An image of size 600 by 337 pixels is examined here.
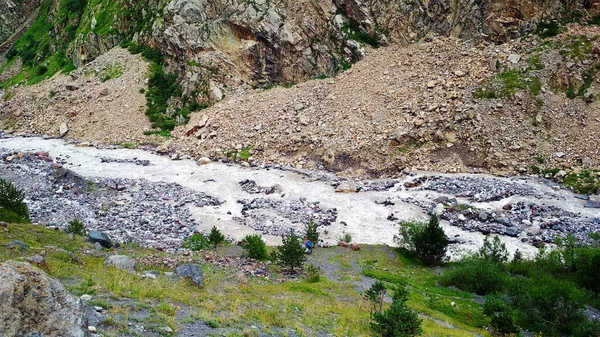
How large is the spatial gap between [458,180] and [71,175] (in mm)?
28621

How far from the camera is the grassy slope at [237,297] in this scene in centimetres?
1044

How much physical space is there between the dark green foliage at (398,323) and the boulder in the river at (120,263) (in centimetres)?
905

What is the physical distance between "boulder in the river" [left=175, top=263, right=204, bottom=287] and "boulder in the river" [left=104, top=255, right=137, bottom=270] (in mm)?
1743

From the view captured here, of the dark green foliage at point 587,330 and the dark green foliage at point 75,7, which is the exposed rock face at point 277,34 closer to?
the dark green foliage at point 75,7

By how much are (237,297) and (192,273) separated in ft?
7.06

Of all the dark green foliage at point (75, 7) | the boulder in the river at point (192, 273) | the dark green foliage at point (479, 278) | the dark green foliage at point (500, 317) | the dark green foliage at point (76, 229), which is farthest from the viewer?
the dark green foliage at point (75, 7)

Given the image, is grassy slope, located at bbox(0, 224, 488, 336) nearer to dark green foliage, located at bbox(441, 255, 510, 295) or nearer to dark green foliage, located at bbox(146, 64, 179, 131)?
dark green foliage, located at bbox(441, 255, 510, 295)

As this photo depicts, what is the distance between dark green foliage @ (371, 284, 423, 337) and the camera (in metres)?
11.2

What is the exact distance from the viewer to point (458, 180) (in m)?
31.2

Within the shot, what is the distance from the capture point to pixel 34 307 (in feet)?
Result: 19.7

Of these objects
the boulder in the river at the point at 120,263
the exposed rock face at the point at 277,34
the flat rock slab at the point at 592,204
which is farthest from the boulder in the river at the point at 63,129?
Result: the flat rock slab at the point at 592,204

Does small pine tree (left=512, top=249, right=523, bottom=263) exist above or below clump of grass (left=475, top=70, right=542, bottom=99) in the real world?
below

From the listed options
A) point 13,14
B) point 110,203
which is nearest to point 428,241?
point 110,203

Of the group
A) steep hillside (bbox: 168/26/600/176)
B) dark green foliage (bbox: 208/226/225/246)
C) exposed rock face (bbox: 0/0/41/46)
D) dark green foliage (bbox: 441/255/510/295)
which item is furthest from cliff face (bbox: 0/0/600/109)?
exposed rock face (bbox: 0/0/41/46)
